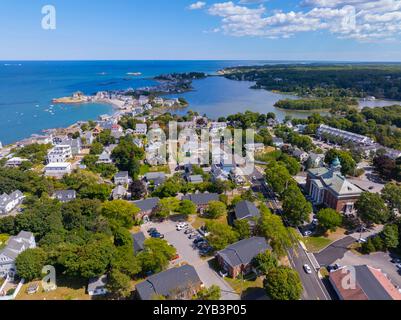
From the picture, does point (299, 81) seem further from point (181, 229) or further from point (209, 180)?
point (181, 229)

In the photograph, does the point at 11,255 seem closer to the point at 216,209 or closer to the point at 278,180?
the point at 216,209

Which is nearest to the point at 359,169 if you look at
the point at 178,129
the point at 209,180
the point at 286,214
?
the point at 286,214

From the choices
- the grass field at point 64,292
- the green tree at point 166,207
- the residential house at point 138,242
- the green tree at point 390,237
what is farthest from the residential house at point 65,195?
the green tree at point 390,237

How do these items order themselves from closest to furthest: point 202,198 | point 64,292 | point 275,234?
point 64,292, point 275,234, point 202,198

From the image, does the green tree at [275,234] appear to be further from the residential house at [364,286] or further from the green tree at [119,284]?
the green tree at [119,284]

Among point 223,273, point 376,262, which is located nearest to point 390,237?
point 376,262

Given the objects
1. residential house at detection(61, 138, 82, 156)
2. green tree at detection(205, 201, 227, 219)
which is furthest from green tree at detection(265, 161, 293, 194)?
residential house at detection(61, 138, 82, 156)
